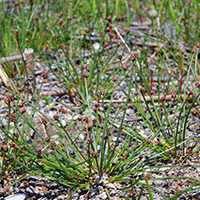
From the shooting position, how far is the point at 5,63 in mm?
2553

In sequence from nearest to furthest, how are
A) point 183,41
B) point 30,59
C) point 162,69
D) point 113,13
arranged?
point 30,59, point 162,69, point 183,41, point 113,13

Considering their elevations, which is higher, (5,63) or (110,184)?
(5,63)

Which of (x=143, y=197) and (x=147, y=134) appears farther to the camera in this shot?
(x=147, y=134)

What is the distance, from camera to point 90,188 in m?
1.64

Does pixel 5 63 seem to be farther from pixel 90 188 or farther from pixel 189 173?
pixel 189 173

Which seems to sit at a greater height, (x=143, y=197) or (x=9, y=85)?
(x=9, y=85)

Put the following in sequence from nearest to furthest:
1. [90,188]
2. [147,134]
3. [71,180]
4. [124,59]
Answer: [71,180] → [90,188] → [147,134] → [124,59]

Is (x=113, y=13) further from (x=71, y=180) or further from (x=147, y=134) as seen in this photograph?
(x=71, y=180)

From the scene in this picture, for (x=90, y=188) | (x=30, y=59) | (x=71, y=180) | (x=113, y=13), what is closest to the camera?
(x=71, y=180)

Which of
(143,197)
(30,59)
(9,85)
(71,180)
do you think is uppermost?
(30,59)

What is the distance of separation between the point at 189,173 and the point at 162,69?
1.14 meters

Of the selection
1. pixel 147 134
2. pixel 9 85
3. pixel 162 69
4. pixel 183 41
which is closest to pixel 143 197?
pixel 147 134

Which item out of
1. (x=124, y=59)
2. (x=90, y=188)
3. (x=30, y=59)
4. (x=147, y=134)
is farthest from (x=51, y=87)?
(x=90, y=188)

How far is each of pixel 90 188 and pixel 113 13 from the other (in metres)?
2.61
